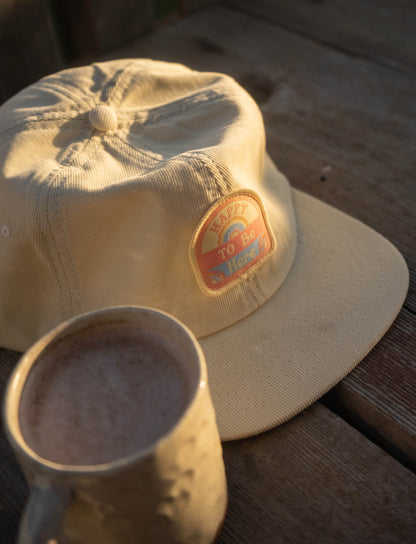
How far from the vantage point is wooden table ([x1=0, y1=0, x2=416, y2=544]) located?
60 cm

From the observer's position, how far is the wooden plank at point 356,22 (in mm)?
1352

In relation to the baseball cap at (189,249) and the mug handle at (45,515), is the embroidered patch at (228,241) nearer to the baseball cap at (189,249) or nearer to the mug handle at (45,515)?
the baseball cap at (189,249)

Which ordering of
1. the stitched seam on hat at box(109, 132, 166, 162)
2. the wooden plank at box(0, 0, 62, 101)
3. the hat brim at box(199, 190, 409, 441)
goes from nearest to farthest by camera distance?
the hat brim at box(199, 190, 409, 441)
the stitched seam on hat at box(109, 132, 166, 162)
the wooden plank at box(0, 0, 62, 101)

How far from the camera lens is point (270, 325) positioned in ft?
2.58

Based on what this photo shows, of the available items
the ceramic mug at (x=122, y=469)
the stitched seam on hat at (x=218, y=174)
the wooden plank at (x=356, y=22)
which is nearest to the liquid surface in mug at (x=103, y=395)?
the ceramic mug at (x=122, y=469)

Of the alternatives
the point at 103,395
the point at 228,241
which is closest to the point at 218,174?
the point at 228,241

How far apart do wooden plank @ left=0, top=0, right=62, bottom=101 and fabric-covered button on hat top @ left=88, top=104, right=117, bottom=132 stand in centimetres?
50

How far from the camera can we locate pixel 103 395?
0.55 metres

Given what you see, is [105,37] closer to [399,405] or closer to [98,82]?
[98,82]

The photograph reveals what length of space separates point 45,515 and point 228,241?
42 cm

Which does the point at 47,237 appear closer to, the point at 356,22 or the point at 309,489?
the point at 309,489

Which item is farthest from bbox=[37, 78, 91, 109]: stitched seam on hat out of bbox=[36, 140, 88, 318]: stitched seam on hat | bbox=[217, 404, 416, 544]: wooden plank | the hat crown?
bbox=[217, 404, 416, 544]: wooden plank

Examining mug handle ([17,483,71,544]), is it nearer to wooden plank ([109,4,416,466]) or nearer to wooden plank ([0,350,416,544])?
wooden plank ([0,350,416,544])

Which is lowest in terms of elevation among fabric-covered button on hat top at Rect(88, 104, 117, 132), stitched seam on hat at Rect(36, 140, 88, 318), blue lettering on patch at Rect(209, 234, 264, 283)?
blue lettering on patch at Rect(209, 234, 264, 283)
